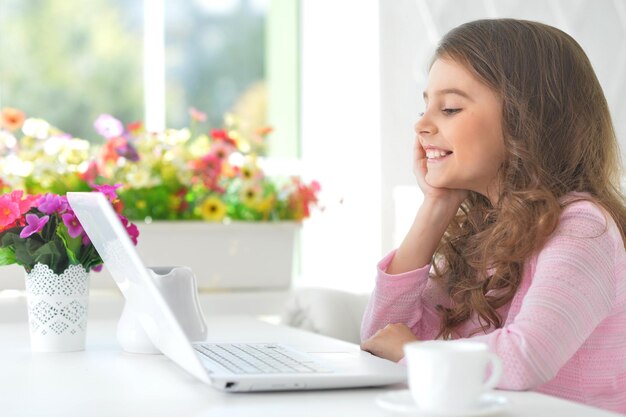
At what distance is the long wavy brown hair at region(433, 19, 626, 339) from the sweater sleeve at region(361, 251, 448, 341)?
0.30 ft

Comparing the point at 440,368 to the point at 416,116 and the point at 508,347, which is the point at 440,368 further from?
the point at 416,116

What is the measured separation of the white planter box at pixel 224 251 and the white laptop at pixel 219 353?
1.18 m

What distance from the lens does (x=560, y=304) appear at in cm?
115

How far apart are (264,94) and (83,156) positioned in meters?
0.89

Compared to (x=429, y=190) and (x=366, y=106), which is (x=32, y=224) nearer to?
(x=429, y=190)

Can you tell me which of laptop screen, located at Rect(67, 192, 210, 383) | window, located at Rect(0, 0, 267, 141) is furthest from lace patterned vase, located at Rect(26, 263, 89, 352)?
window, located at Rect(0, 0, 267, 141)

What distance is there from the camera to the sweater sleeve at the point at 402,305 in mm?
1593

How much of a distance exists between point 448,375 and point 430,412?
0.05 m

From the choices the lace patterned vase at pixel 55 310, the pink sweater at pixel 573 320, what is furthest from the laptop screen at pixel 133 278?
the pink sweater at pixel 573 320

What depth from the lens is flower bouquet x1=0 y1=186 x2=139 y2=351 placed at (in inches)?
55.5

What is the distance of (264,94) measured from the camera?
11.0 ft

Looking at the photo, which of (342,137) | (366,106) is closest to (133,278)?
(366,106)

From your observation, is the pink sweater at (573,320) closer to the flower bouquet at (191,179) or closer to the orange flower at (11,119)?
the flower bouquet at (191,179)

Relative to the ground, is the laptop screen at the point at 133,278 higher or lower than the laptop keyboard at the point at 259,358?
higher
